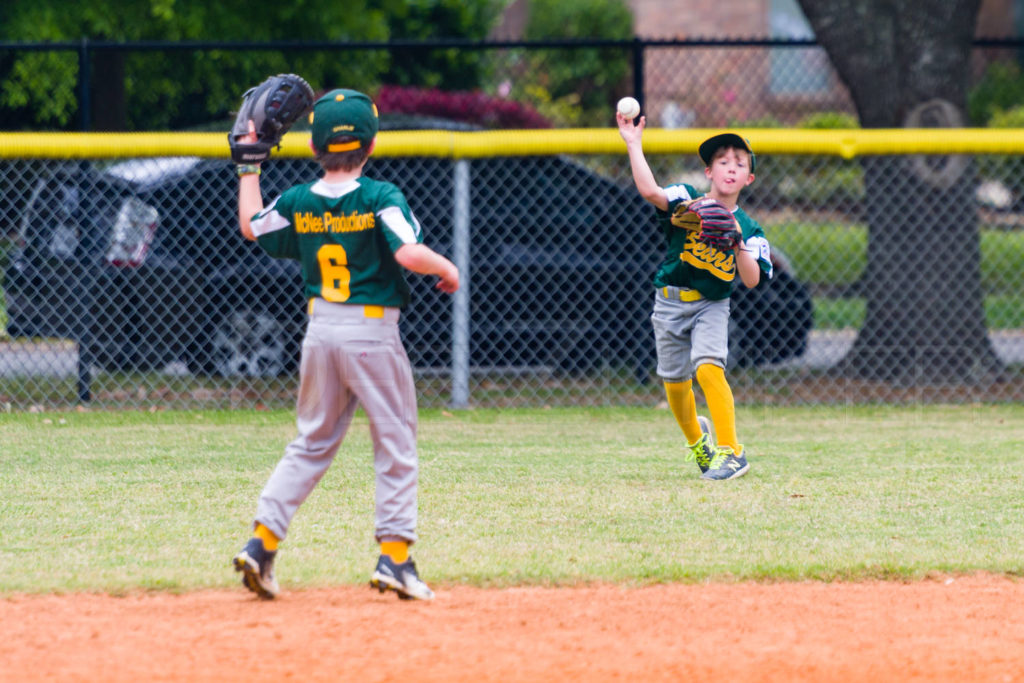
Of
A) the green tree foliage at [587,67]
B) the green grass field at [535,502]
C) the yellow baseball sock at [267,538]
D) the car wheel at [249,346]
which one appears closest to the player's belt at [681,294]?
the green grass field at [535,502]

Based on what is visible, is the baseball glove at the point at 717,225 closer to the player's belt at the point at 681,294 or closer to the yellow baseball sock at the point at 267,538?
the player's belt at the point at 681,294

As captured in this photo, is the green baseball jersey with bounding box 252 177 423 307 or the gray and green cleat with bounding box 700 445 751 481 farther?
the gray and green cleat with bounding box 700 445 751 481

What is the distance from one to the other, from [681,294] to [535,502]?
4.15 feet

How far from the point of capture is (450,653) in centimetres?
335

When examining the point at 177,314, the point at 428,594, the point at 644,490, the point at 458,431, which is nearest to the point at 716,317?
the point at 644,490

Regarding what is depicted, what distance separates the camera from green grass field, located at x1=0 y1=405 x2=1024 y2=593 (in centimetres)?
425

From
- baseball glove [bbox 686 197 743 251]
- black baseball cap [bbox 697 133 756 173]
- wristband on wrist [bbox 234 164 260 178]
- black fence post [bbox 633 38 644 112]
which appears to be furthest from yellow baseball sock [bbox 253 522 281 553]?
black fence post [bbox 633 38 644 112]

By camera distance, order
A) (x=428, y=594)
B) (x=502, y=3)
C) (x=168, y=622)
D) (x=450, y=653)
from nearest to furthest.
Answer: (x=450, y=653) → (x=168, y=622) → (x=428, y=594) → (x=502, y=3)

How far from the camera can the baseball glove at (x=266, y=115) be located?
4.06 m

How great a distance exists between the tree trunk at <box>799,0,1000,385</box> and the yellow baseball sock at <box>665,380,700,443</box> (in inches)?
124

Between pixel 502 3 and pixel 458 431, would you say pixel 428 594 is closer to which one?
pixel 458 431

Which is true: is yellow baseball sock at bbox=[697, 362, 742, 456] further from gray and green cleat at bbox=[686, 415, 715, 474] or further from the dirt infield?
the dirt infield

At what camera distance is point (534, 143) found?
783 cm

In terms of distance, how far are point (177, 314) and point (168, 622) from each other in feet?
15.6
